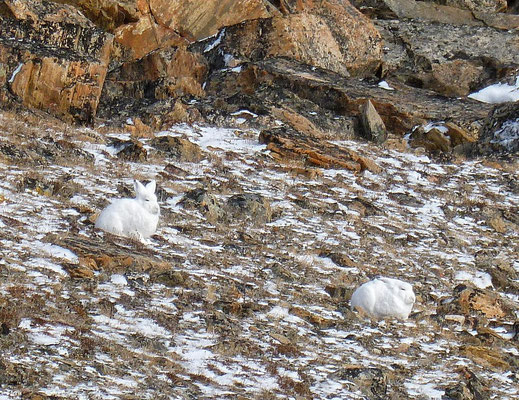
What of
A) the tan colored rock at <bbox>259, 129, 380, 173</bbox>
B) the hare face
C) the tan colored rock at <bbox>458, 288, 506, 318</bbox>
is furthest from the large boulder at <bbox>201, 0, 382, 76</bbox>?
the tan colored rock at <bbox>458, 288, 506, 318</bbox>

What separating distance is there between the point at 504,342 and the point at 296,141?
28.4 feet

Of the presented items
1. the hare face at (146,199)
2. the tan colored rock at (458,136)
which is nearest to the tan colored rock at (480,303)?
the hare face at (146,199)

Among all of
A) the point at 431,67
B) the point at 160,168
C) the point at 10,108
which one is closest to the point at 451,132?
the point at 431,67

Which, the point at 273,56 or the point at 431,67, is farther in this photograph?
→ the point at 431,67

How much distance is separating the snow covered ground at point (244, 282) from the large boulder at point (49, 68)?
159 cm

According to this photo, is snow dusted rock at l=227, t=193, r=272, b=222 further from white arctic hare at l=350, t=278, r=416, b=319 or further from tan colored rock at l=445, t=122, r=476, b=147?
tan colored rock at l=445, t=122, r=476, b=147

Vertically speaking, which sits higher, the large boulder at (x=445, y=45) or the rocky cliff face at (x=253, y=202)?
the large boulder at (x=445, y=45)

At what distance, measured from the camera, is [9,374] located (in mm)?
7414

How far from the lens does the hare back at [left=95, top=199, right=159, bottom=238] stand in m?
11.8

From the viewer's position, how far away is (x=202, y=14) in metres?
26.5

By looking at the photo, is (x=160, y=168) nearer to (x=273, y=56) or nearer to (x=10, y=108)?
(x=10, y=108)

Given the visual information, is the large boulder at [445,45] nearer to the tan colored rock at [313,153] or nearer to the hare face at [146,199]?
the tan colored rock at [313,153]

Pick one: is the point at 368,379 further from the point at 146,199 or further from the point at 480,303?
the point at 146,199

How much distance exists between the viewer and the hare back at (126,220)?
38.5ft
